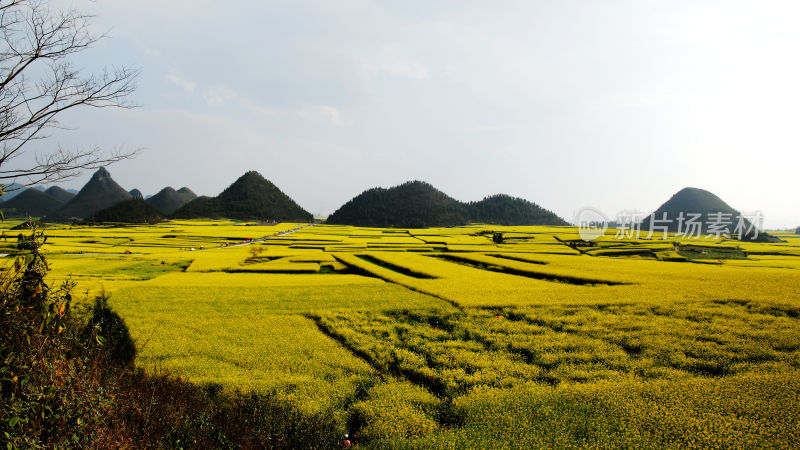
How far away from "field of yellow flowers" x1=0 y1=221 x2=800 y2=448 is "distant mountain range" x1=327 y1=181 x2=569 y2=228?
70.5 meters

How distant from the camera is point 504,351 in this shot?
882 centimetres

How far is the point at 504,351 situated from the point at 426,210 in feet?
268

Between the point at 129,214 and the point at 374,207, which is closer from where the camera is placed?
the point at 129,214

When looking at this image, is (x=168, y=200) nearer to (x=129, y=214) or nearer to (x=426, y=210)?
(x=129, y=214)

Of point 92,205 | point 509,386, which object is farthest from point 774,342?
point 92,205

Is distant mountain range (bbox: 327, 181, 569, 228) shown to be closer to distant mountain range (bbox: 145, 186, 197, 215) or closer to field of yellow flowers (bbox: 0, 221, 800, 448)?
distant mountain range (bbox: 145, 186, 197, 215)

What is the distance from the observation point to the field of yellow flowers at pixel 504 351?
19.3 ft

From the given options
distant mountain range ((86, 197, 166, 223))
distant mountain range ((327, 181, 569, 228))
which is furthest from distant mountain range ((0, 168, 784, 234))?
distant mountain range ((86, 197, 166, 223))

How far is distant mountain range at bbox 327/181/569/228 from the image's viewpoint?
88.1 metres

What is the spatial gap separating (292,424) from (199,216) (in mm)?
95162

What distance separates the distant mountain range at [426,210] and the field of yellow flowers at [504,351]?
70.5m

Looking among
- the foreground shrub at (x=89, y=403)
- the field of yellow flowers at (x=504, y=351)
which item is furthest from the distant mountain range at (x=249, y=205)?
the foreground shrub at (x=89, y=403)

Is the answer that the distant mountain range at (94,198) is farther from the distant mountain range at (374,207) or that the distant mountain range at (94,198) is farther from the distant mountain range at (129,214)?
the distant mountain range at (129,214)

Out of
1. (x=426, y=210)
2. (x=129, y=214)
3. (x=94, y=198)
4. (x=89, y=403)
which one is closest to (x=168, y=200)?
(x=94, y=198)
